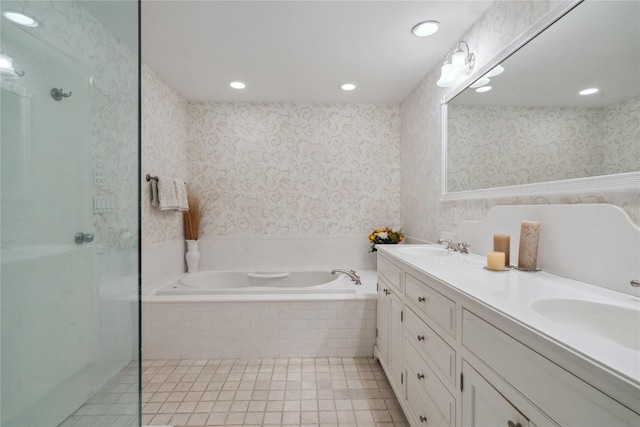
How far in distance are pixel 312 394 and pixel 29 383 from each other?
1367 mm

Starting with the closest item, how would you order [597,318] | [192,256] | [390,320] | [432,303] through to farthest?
[597,318], [432,303], [390,320], [192,256]

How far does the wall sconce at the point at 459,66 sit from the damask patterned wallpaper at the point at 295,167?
4.44 feet

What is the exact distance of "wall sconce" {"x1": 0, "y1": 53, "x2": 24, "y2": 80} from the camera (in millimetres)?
825

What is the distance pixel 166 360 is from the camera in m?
2.20

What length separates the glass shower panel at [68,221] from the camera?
2.91 ft

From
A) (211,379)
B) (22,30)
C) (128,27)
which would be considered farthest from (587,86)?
(211,379)

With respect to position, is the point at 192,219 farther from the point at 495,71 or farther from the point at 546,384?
the point at 546,384

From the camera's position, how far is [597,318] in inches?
32.0

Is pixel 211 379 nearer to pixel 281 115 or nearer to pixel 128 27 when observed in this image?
pixel 128 27

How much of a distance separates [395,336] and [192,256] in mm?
2224

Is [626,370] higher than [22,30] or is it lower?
lower

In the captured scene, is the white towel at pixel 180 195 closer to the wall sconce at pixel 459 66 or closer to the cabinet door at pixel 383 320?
the cabinet door at pixel 383 320

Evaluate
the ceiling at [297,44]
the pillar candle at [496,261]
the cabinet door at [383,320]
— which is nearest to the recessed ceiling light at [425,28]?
the ceiling at [297,44]

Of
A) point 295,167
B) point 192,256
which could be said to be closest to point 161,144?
point 192,256
